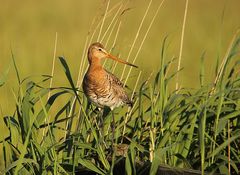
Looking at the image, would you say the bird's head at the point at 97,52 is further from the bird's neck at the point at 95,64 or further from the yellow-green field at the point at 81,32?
the yellow-green field at the point at 81,32

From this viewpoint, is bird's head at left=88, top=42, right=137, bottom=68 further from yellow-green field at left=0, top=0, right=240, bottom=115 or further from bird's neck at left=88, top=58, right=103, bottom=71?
yellow-green field at left=0, top=0, right=240, bottom=115

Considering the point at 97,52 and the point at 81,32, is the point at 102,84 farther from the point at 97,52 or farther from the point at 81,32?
Answer: the point at 81,32

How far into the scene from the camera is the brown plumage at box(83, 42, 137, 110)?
629 cm

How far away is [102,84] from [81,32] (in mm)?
6606

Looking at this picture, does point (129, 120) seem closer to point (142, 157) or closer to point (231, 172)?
point (142, 157)

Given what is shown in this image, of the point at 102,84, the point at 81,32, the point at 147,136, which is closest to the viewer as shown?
the point at 147,136

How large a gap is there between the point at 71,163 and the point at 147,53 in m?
6.13

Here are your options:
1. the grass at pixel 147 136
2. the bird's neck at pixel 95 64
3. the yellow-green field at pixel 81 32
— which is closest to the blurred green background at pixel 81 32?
the yellow-green field at pixel 81 32

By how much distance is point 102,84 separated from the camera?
21.0ft

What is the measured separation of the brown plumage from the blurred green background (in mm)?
1514

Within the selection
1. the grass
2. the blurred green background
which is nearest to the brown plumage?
the grass

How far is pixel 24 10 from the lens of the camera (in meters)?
14.4

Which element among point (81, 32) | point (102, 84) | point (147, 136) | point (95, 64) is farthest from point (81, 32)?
point (147, 136)

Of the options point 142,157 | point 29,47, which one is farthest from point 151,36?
point 142,157
